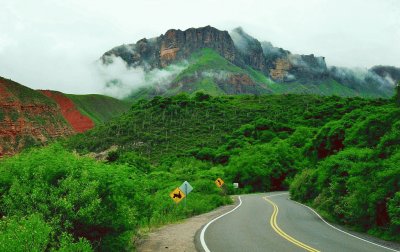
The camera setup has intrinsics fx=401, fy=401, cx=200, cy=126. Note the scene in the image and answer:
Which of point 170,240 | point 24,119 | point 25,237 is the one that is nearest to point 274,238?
point 170,240

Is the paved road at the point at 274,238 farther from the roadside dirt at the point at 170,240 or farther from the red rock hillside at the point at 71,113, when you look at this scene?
the red rock hillside at the point at 71,113

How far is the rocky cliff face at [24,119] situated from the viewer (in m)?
60.2

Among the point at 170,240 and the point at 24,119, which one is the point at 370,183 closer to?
the point at 170,240

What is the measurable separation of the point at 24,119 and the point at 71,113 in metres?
94.8

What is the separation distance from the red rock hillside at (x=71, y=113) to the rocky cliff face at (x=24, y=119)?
69.3 metres

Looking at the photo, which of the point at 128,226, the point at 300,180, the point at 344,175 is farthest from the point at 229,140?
the point at 128,226

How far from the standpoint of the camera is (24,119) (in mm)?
65250

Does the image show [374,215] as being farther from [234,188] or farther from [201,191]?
[234,188]

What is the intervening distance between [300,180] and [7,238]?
1493 inches

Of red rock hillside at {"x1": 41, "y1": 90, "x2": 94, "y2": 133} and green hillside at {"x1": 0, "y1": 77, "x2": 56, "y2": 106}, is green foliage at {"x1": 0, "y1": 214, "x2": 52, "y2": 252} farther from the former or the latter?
red rock hillside at {"x1": 41, "y1": 90, "x2": 94, "y2": 133}

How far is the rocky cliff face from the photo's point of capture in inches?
2369

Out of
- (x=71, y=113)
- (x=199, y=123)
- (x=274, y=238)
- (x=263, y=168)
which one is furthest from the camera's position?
(x=71, y=113)

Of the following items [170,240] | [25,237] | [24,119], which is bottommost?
[170,240]

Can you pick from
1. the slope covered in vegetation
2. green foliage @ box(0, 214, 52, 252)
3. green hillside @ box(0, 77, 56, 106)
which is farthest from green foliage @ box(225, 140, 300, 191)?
green foliage @ box(0, 214, 52, 252)
